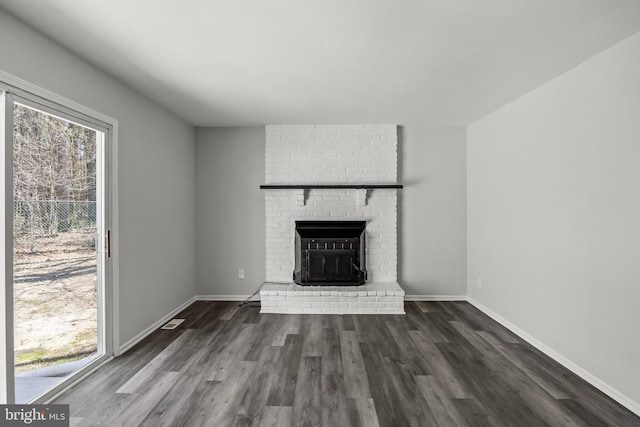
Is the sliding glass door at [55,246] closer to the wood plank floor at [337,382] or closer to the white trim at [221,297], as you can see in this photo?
the wood plank floor at [337,382]

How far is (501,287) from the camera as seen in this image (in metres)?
3.57

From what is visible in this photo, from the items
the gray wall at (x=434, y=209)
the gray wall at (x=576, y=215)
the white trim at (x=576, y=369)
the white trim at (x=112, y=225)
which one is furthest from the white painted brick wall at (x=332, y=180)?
the white trim at (x=112, y=225)

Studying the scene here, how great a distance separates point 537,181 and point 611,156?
0.76m

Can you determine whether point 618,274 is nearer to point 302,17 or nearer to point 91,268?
point 302,17

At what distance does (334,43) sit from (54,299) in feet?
8.66

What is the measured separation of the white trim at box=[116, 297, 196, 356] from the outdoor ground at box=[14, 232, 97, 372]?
12.3 inches

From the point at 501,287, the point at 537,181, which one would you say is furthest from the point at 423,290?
the point at 537,181

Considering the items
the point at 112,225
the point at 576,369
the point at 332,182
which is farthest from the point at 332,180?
the point at 576,369

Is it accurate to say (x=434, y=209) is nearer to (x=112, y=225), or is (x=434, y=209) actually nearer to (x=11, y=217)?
(x=112, y=225)

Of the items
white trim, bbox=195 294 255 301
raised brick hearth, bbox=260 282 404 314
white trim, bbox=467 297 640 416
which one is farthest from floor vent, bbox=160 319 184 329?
white trim, bbox=467 297 640 416

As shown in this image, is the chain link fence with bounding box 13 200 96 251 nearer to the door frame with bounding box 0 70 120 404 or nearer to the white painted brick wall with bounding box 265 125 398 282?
the door frame with bounding box 0 70 120 404

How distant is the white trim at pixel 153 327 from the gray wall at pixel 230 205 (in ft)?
1.55

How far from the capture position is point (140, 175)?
313 centimetres

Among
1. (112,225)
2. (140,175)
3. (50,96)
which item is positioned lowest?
(112,225)
